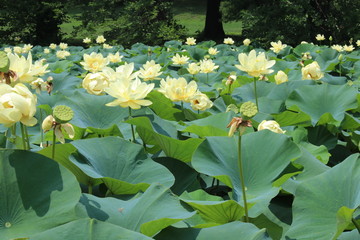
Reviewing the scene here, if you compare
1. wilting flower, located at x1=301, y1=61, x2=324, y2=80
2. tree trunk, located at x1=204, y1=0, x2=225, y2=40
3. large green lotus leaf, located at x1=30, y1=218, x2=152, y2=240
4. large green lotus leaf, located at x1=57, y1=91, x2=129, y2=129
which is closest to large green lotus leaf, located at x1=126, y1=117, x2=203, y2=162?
large green lotus leaf, located at x1=57, y1=91, x2=129, y2=129

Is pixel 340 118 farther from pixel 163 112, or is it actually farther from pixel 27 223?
pixel 27 223

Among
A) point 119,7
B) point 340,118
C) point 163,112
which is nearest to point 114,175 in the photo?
point 163,112

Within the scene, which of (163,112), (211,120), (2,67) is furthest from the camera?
(163,112)

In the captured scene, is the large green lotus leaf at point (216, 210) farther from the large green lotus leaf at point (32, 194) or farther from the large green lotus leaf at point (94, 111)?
the large green lotus leaf at point (94, 111)

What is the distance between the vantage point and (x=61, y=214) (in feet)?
2.86

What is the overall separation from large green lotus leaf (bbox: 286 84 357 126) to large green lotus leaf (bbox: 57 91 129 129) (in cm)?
83

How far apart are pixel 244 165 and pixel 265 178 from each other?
0.23 ft

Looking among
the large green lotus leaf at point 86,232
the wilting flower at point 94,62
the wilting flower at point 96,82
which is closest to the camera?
the large green lotus leaf at point 86,232

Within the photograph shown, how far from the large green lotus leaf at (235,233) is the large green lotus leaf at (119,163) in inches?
10.7

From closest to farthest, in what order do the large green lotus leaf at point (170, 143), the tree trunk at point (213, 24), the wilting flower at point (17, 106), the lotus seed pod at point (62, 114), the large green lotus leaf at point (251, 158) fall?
1. the wilting flower at point (17, 106)
2. the lotus seed pod at point (62, 114)
3. the large green lotus leaf at point (251, 158)
4. the large green lotus leaf at point (170, 143)
5. the tree trunk at point (213, 24)

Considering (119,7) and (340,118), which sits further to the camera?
(119,7)

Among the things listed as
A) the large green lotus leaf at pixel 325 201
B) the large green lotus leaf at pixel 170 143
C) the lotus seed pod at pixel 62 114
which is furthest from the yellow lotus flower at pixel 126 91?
the large green lotus leaf at pixel 325 201

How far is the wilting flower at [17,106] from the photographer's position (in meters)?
0.95

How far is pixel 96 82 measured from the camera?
1601mm
